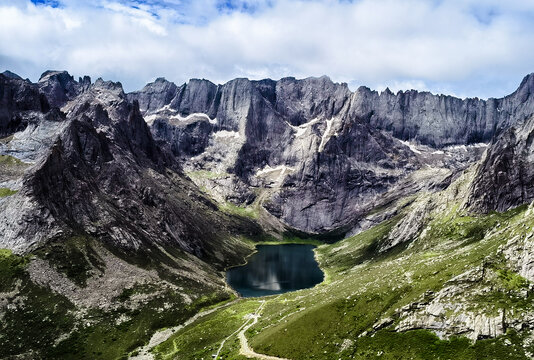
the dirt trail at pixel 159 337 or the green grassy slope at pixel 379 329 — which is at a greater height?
the green grassy slope at pixel 379 329

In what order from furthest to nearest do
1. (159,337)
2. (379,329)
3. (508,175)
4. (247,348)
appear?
(508,175)
(159,337)
(247,348)
(379,329)

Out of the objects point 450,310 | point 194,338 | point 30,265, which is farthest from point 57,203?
point 450,310

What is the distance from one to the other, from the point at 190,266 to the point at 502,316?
514 feet

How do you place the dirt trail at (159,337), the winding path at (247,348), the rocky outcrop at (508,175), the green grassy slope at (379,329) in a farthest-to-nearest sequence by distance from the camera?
the rocky outcrop at (508,175), the dirt trail at (159,337), the winding path at (247,348), the green grassy slope at (379,329)

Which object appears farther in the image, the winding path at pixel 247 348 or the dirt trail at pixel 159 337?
the dirt trail at pixel 159 337

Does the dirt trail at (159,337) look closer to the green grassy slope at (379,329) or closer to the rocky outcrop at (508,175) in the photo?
the green grassy slope at (379,329)

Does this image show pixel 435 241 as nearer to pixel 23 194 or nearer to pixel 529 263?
pixel 529 263

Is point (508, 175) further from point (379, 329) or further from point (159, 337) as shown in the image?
point (159, 337)

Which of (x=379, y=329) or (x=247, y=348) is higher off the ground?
(x=379, y=329)

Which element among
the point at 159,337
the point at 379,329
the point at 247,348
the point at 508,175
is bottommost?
the point at 159,337

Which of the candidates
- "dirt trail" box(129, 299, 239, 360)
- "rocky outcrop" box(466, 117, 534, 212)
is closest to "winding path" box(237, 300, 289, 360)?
"dirt trail" box(129, 299, 239, 360)

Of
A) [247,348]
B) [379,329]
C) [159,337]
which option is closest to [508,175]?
[379,329]

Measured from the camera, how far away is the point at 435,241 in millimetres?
168875

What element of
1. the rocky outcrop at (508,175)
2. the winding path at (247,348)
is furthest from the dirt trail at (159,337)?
the rocky outcrop at (508,175)
